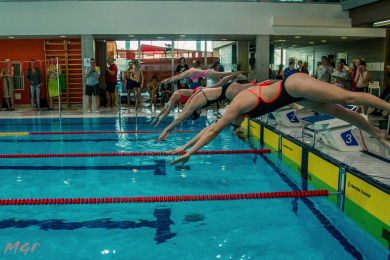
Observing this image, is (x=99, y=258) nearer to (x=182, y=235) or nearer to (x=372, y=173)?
(x=182, y=235)

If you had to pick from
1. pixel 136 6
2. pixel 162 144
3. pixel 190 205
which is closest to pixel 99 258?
pixel 190 205

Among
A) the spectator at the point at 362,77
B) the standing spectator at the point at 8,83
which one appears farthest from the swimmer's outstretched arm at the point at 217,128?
the standing spectator at the point at 8,83

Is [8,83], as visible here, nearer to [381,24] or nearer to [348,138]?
[348,138]

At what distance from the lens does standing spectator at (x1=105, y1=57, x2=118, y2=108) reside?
13.4 metres

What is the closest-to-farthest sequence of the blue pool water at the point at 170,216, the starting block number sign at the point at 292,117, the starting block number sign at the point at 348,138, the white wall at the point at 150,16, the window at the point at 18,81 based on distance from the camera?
the blue pool water at the point at 170,216
the starting block number sign at the point at 348,138
the starting block number sign at the point at 292,117
the white wall at the point at 150,16
the window at the point at 18,81

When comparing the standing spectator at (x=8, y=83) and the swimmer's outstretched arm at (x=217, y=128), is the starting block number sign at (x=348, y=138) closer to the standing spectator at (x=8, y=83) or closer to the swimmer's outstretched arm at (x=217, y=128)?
the swimmer's outstretched arm at (x=217, y=128)

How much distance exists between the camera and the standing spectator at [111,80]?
1339 centimetres

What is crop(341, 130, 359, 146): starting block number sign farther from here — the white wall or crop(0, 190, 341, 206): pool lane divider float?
the white wall

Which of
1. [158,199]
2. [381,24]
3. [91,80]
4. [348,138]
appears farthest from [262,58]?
[158,199]

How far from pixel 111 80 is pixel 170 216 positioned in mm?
10718

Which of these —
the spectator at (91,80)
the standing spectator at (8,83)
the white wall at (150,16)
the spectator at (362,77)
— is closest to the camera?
the spectator at (362,77)

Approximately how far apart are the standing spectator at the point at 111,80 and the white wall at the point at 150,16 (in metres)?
1.24

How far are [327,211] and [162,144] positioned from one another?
4.04 meters

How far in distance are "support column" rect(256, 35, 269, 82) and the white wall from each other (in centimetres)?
40
